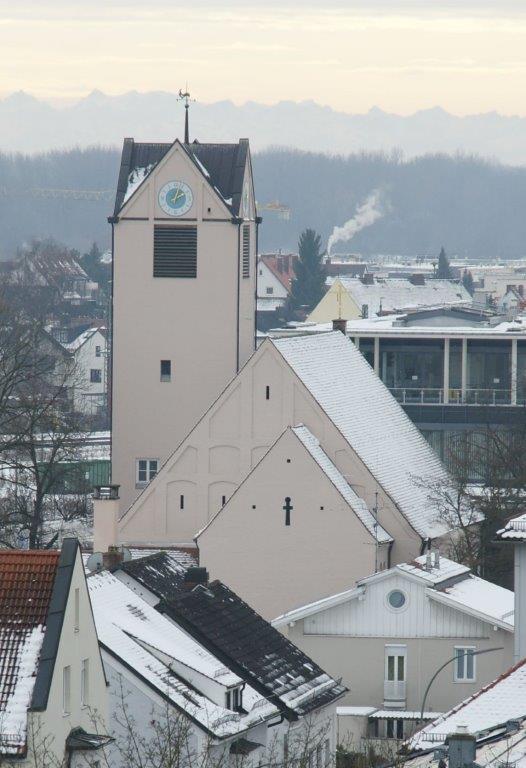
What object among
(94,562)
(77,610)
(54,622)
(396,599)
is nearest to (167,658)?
(77,610)

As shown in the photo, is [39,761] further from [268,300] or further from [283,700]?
[268,300]

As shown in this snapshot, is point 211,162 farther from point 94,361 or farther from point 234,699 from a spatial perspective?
point 94,361

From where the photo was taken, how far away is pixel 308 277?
7603 inches

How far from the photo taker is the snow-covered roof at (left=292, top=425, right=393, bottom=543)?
5566cm

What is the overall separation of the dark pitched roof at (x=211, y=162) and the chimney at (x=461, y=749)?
4331 centimetres

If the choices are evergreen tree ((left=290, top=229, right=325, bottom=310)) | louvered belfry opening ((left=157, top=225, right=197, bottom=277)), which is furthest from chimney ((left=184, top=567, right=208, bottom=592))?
evergreen tree ((left=290, top=229, right=325, bottom=310))

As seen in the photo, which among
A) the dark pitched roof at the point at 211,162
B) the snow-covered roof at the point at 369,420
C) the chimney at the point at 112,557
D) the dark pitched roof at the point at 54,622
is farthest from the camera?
the dark pitched roof at the point at 211,162

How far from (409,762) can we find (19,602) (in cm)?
457

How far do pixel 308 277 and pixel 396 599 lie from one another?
476 ft

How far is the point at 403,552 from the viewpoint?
56.6 meters

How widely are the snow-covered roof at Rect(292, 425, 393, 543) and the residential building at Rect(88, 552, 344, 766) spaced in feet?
44.9

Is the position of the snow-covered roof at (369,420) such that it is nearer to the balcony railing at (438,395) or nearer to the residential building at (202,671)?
the residential building at (202,671)

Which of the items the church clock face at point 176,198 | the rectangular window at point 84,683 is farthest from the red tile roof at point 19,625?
the church clock face at point 176,198

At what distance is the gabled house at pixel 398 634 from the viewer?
47250mm
